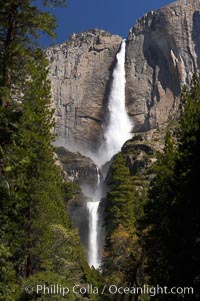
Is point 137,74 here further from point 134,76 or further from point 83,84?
point 83,84

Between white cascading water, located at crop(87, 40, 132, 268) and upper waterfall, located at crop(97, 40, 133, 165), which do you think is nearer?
white cascading water, located at crop(87, 40, 132, 268)

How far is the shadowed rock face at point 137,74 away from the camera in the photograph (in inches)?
4373

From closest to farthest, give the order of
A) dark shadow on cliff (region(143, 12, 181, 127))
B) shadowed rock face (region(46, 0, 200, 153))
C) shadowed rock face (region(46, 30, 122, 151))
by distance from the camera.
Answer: shadowed rock face (region(46, 0, 200, 153)) < dark shadow on cliff (region(143, 12, 181, 127)) < shadowed rock face (region(46, 30, 122, 151))

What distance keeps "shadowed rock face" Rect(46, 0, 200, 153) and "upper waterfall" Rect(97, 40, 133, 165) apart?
159 cm

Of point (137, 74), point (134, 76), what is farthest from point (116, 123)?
point (137, 74)

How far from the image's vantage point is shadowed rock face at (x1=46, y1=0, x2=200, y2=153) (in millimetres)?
111062

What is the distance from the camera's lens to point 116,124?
112 metres

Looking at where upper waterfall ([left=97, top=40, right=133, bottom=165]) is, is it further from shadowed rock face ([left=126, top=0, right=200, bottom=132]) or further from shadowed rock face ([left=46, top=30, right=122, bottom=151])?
shadowed rock face ([left=46, top=30, right=122, bottom=151])

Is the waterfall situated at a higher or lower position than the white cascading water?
lower

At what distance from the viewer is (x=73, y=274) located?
2825cm

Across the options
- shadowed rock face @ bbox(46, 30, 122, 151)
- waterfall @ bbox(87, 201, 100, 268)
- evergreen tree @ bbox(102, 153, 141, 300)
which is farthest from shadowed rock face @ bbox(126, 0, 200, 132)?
evergreen tree @ bbox(102, 153, 141, 300)

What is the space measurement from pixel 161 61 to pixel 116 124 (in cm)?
2072

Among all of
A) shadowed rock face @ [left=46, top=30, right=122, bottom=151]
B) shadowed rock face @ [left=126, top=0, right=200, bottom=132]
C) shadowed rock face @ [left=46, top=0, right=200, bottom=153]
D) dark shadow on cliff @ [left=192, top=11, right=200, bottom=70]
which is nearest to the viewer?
shadowed rock face @ [left=126, top=0, right=200, bottom=132]

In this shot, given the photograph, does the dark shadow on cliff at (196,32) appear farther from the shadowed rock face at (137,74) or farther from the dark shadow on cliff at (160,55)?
the dark shadow on cliff at (160,55)
